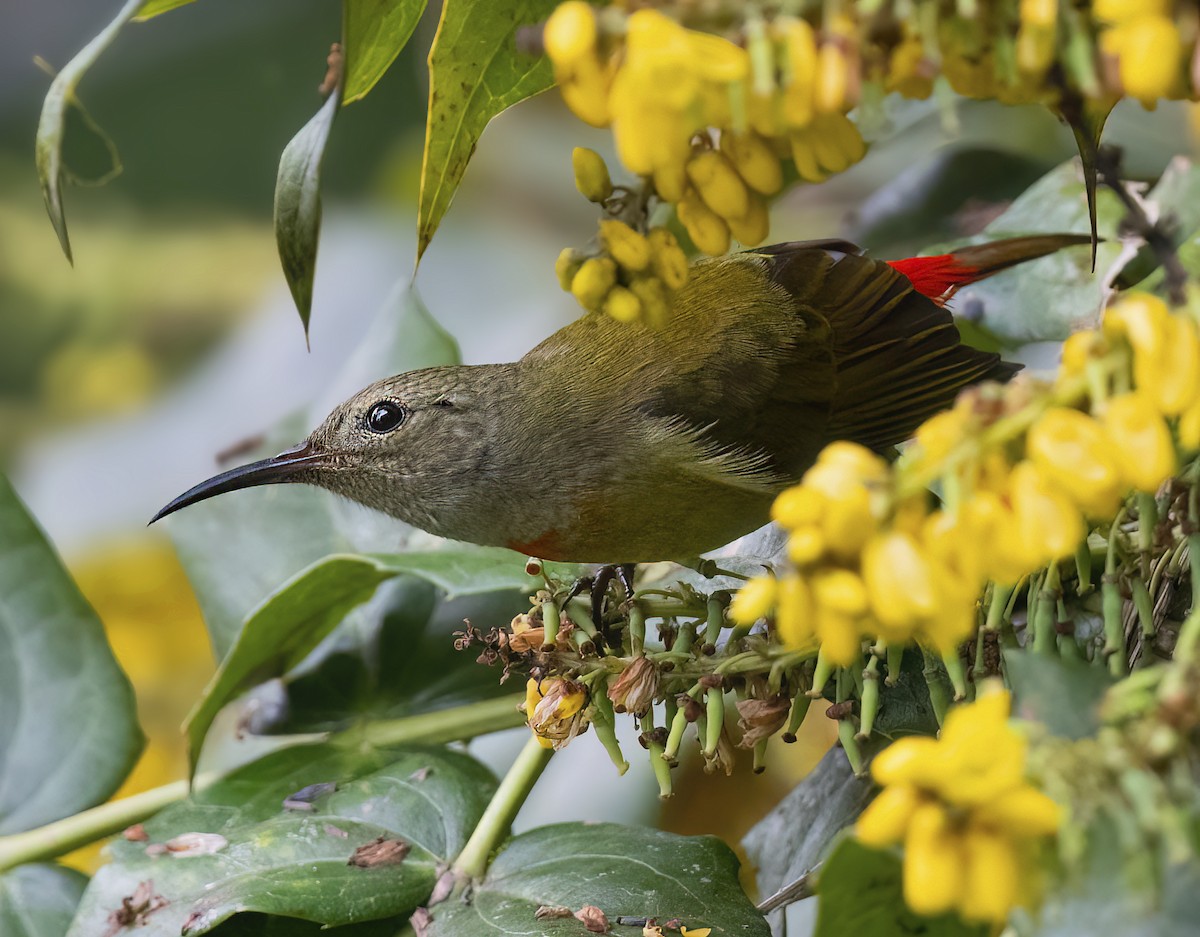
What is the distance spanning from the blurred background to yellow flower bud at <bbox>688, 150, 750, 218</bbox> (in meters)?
1.56

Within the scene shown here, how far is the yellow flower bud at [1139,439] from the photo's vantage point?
644 millimetres

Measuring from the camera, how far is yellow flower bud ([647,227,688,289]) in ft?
3.08

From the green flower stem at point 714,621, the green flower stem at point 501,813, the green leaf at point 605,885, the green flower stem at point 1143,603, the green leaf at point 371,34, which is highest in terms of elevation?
the green leaf at point 371,34

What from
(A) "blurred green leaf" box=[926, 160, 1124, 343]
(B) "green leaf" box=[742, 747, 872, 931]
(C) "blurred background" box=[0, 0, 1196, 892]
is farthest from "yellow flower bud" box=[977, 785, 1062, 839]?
(C) "blurred background" box=[0, 0, 1196, 892]

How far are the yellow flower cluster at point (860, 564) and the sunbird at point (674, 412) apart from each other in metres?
0.91

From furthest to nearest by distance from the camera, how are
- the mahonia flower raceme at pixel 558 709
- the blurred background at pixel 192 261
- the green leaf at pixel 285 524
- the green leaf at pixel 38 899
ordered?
the blurred background at pixel 192 261, the green leaf at pixel 285 524, the green leaf at pixel 38 899, the mahonia flower raceme at pixel 558 709

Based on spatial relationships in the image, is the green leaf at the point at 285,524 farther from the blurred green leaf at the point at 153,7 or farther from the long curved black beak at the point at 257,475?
the blurred green leaf at the point at 153,7

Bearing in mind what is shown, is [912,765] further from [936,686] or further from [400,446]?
[400,446]

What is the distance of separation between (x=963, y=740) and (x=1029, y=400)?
180mm

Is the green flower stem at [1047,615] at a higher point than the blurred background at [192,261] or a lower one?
lower

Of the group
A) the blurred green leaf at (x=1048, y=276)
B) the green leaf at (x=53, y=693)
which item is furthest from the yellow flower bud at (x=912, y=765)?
the green leaf at (x=53, y=693)

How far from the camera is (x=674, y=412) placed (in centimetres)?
160

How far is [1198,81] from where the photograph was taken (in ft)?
2.22

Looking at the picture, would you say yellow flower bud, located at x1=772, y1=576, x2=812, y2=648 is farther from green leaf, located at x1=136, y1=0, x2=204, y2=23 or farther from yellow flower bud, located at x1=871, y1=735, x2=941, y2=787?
green leaf, located at x1=136, y1=0, x2=204, y2=23
